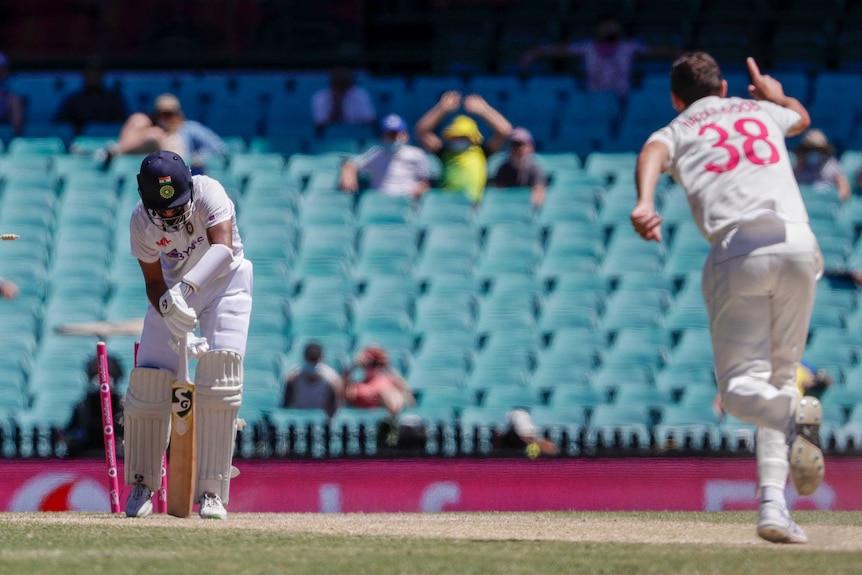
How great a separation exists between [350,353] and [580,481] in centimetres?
299

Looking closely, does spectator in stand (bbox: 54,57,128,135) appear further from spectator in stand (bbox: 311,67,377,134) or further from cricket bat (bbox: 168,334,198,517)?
cricket bat (bbox: 168,334,198,517)

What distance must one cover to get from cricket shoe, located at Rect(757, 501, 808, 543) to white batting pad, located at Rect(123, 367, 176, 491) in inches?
112

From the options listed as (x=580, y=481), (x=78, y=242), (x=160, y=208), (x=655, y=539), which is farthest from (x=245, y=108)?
(x=655, y=539)

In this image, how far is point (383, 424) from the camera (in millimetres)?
10688

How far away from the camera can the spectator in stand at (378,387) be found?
1159 cm

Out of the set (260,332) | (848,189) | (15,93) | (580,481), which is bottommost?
(580,481)

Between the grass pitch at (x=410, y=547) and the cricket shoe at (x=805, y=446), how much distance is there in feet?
0.84

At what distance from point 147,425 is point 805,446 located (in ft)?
10.2

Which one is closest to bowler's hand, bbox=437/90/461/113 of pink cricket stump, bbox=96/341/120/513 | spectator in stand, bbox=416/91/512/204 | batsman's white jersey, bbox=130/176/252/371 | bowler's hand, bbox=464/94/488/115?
spectator in stand, bbox=416/91/512/204

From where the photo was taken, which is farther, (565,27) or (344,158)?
(565,27)

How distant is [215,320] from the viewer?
7.20m

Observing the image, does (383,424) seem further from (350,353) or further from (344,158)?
(344,158)

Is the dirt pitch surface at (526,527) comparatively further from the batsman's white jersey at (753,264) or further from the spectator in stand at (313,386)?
the spectator in stand at (313,386)

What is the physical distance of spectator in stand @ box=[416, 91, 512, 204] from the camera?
1419 centimetres
